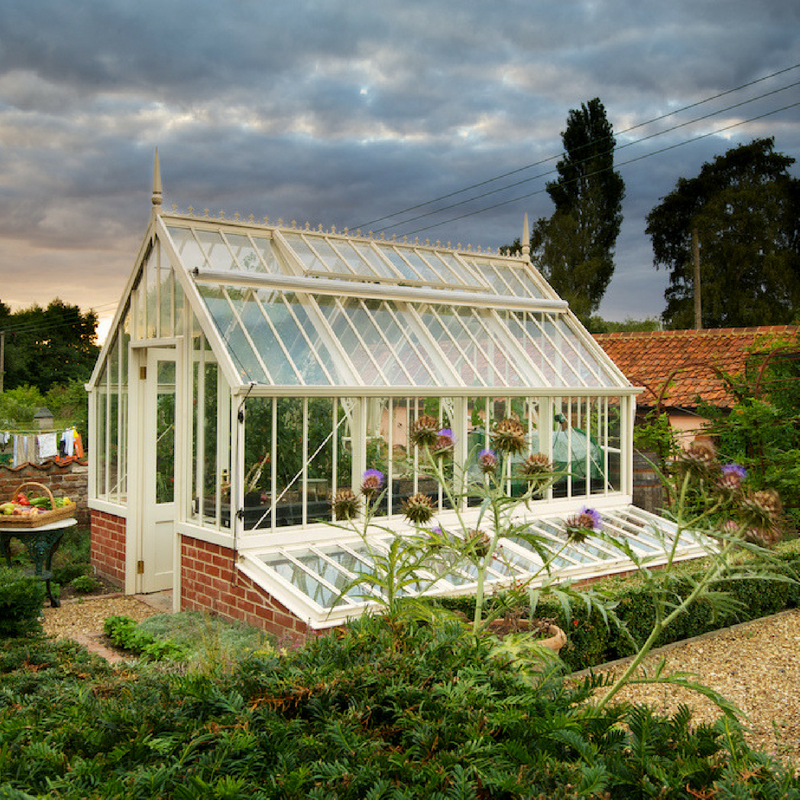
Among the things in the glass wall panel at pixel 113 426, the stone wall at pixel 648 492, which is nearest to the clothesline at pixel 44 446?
the glass wall panel at pixel 113 426

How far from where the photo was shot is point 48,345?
51.3 metres

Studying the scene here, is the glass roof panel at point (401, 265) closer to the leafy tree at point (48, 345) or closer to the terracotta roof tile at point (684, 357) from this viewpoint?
the terracotta roof tile at point (684, 357)

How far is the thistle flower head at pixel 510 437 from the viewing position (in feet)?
14.0

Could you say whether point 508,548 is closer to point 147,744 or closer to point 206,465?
point 206,465

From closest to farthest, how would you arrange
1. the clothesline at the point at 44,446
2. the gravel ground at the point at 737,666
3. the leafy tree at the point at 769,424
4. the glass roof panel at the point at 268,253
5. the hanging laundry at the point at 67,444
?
1. the gravel ground at the point at 737,666
2. the glass roof panel at the point at 268,253
3. the leafy tree at the point at 769,424
4. the clothesline at the point at 44,446
5. the hanging laundry at the point at 67,444

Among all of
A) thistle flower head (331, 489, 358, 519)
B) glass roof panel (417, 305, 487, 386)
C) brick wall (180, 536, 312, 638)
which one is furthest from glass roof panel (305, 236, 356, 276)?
thistle flower head (331, 489, 358, 519)

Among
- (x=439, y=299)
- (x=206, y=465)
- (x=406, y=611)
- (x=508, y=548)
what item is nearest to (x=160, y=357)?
(x=206, y=465)

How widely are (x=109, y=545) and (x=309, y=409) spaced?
3.90m

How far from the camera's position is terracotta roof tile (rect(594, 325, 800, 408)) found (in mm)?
15203

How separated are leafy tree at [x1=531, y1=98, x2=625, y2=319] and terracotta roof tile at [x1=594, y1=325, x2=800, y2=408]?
1249 cm

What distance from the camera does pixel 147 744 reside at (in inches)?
93.5

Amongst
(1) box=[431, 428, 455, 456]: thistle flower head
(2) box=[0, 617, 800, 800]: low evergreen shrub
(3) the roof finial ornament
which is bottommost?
(2) box=[0, 617, 800, 800]: low evergreen shrub

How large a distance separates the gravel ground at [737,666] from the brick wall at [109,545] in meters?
0.56

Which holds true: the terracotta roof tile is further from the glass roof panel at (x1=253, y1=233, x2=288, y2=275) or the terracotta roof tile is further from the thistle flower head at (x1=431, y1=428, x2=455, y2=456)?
the thistle flower head at (x1=431, y1=428, x2=455, y2=456)
